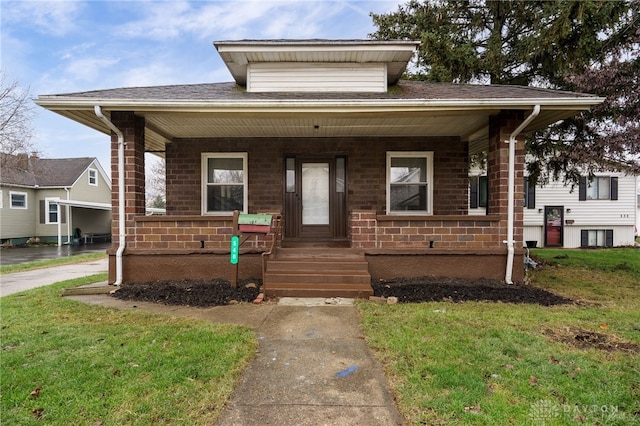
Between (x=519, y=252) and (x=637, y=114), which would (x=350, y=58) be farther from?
(x=637, y=114)

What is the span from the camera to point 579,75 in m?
7.12

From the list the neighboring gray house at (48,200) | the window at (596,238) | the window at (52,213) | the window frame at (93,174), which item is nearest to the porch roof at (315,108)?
the window at (596,238)

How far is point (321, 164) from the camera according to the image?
788 cm

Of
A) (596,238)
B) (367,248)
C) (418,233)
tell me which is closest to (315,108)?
(367,248)

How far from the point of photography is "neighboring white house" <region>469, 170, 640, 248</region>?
16781mm

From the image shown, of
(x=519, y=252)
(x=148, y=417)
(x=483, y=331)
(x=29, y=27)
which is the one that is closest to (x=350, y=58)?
(x=519, y=252)

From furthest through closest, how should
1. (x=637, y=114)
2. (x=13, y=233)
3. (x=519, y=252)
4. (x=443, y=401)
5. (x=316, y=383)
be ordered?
(x=13, y=233) < (x=637, y=114) < (x=519, y=252) < (x=316, y=383) < (x=443, y=401)

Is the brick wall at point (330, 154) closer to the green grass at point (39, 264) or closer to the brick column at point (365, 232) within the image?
the brick column at point (365, 232)

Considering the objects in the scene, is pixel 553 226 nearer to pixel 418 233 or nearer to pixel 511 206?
pixel 511 206

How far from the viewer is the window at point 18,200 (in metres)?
19.1

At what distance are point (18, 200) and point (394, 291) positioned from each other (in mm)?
23929

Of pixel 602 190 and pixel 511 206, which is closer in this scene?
pixel 511 206

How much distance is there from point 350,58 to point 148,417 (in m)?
6.78

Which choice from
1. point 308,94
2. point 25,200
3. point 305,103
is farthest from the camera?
point 25,200
